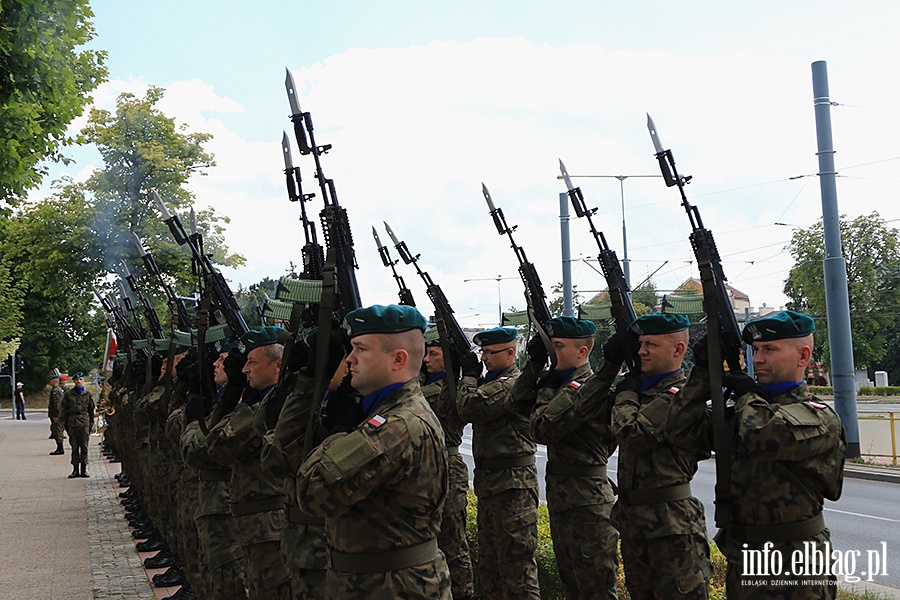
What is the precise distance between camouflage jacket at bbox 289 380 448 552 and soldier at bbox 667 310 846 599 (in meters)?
1.45

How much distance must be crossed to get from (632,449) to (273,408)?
184 cm

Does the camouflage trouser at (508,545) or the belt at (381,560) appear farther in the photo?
the camouflage trouser at (508,545)

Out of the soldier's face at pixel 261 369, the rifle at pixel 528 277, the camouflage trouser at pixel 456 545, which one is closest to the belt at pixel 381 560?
the soldier's face at pixel 261 369

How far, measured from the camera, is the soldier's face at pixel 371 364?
3473 mm

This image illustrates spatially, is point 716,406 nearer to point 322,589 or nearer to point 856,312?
point 322,589

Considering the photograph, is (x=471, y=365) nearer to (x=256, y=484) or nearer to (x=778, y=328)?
(x=256, y=484)

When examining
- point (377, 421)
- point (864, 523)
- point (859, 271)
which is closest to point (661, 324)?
point (377, 421)

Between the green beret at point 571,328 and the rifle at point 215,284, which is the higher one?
the rifle at point 215,284

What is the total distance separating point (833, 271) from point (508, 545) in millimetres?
8814

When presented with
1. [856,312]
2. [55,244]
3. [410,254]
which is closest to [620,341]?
[410,254]

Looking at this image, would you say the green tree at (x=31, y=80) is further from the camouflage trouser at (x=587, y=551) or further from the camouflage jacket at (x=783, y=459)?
the camouflage jacket at (x=783, y=459)

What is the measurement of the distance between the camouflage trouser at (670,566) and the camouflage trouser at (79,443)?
14274mm

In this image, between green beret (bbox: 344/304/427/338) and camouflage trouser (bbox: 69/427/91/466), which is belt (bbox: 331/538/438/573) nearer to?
green beret (bbox: 344/304/427/338)

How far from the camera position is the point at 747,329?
4.19m
